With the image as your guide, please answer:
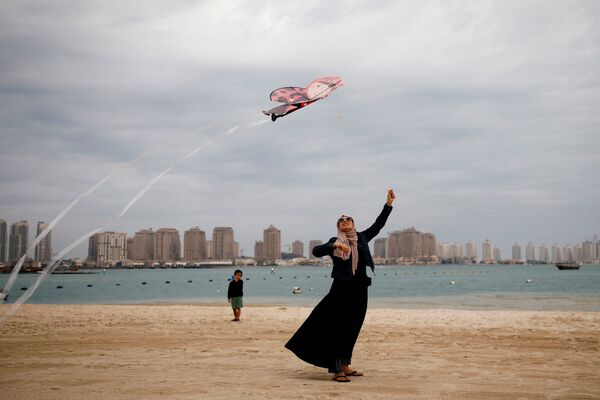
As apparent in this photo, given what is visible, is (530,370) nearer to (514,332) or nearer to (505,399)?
(505,399)

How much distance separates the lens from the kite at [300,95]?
307 inches

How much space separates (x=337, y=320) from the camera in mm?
7117

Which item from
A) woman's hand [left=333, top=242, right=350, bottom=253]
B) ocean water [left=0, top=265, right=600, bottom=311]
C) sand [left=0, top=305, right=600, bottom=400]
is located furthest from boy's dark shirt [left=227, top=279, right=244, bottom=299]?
ocean water [left=0, top=265, right=600, bottom=311]

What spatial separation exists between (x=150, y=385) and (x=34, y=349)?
4799mm

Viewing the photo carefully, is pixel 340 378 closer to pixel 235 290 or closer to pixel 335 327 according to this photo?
pixel 335 327

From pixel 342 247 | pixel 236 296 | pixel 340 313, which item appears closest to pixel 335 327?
pixel 340 313

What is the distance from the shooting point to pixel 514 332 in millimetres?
13586

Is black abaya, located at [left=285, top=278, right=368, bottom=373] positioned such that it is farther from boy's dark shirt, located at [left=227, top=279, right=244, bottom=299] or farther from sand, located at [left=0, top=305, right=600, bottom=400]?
boy's dark shirt, located at [left=227, top=279, right=244, bottom=299]

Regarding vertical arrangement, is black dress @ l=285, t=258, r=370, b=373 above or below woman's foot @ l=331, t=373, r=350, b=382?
above

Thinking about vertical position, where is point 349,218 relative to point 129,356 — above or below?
above

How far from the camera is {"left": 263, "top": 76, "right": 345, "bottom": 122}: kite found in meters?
7.79

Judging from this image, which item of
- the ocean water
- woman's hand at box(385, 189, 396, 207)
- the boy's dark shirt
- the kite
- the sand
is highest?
the kite

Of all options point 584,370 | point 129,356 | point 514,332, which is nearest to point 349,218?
point 584,370

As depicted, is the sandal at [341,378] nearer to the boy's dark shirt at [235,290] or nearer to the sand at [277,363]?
the sand at [277,363]
